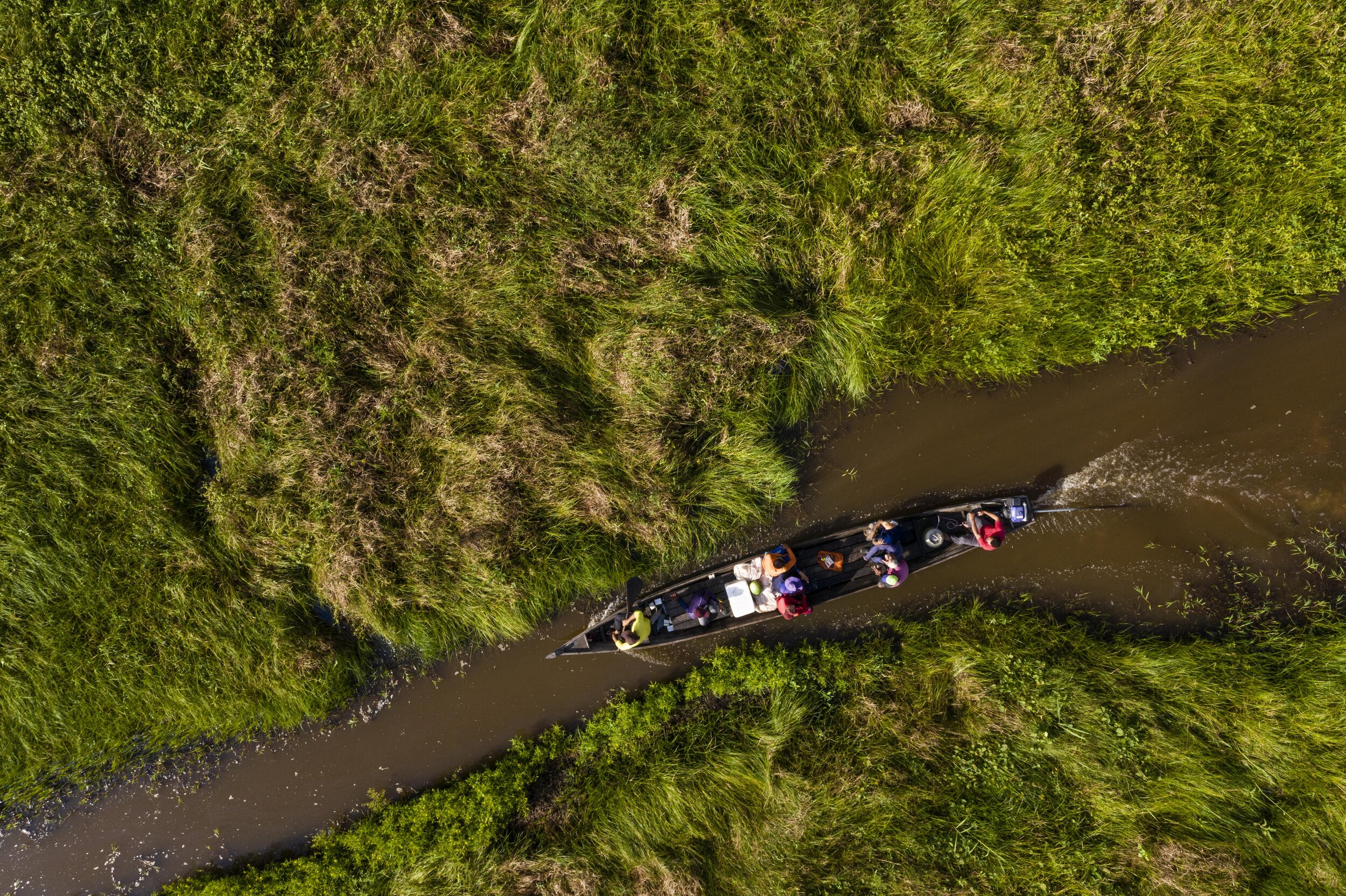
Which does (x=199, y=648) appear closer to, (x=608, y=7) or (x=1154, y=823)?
(x=608, y=7)

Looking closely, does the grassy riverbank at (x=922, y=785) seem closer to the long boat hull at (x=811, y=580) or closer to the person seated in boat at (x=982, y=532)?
the long boat hull at (x=811, y=580)

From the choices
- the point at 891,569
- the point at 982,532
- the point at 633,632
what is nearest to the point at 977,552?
the point at 982,532

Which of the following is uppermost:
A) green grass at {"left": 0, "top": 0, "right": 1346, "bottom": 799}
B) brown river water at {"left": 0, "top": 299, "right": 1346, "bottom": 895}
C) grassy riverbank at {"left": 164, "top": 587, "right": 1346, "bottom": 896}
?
green grass at {"left": 0, "top": 0, "right": 1346, "bottom": 799}

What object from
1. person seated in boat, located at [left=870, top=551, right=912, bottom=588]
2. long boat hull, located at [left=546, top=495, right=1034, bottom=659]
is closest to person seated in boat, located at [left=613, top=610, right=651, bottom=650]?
long boat hull, located at [left=546, top=495, right=1034, bottom=659]

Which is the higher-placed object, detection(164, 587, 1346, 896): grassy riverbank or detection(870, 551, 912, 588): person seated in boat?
detection(870, 551, 912, 588): person seated in boat

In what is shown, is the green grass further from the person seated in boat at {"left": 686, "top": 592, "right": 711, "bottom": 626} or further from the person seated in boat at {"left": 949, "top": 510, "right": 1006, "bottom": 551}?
the person seated in boat at {"left": 949, "top": 510, "right": 1006, "bottom": 551}

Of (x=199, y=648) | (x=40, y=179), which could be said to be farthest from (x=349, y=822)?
(x=40, y=179)

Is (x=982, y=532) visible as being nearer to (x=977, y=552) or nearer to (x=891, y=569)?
(x=977, y=552)
